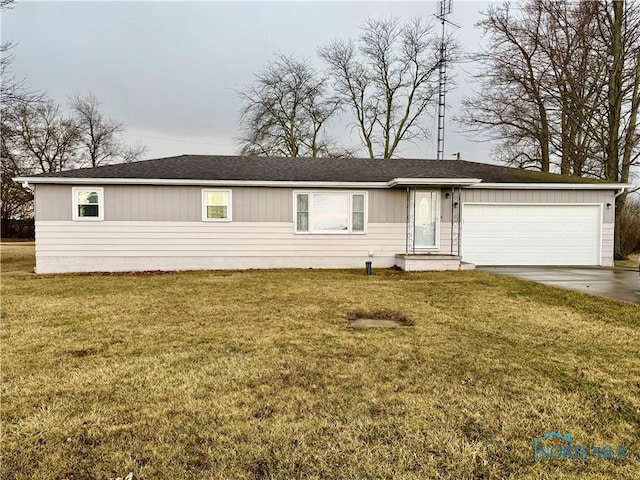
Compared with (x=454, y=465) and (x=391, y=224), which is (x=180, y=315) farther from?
(x=391, y=224)

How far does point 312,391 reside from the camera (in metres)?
3.09

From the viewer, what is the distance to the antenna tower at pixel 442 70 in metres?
20.3

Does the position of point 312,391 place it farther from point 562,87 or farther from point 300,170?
point 562,87

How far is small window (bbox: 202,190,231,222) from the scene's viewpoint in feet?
37.5

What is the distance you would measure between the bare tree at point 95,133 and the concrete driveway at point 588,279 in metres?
31.3

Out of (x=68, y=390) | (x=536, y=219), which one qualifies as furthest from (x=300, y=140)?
(x=68, y=390)

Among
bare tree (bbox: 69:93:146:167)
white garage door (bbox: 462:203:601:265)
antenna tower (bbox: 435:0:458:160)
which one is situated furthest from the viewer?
bare tree (bbox: 69:93:146:167)

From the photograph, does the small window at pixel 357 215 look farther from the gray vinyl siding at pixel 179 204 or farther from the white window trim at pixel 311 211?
the gray vinyl siding at pixel 179 204

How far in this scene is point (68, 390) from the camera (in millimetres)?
3094

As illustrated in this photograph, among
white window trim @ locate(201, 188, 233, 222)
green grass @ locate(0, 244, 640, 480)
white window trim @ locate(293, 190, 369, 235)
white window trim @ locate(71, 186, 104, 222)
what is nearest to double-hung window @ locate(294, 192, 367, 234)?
white window trim @ locate(293, 190, 369, 235)

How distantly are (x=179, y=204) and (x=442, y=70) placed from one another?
64.5ft

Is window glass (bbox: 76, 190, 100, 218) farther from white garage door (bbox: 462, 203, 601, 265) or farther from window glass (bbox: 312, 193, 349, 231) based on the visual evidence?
white garage door (bbox: 462, 203, 601, 265)

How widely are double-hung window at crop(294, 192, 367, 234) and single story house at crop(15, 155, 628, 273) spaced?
3 cm

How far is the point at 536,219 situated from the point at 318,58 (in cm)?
1947
